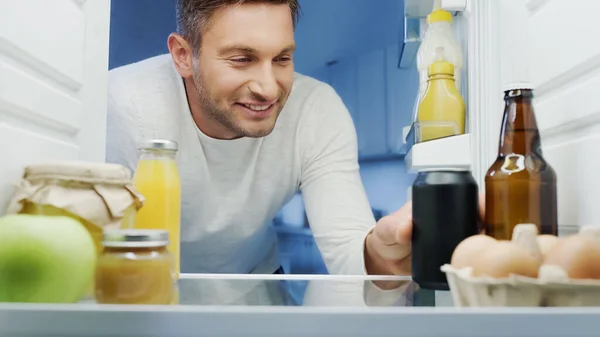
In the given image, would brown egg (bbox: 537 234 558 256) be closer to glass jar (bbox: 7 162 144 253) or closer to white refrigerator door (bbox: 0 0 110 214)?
glass jar (bbox: 7 162 144 253)

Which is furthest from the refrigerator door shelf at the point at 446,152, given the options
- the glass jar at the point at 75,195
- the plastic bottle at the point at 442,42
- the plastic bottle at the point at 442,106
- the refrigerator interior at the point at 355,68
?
the refrigerator interior at the point at 355,68

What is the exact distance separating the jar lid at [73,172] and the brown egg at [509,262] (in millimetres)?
409

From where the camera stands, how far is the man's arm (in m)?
1.35

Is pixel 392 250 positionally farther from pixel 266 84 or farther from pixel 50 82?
pixel 266 84

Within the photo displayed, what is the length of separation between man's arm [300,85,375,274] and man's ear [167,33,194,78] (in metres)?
0.36

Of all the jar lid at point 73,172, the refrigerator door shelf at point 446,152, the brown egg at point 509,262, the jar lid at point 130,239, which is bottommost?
the brown egg at point 509,262

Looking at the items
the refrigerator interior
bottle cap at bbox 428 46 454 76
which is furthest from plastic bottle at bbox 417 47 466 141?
the refrigerator interior

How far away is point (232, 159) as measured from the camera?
1.60 metres

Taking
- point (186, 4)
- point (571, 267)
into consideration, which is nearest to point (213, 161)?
point (186, 4)

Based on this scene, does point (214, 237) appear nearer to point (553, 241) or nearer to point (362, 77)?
point (362, 77)

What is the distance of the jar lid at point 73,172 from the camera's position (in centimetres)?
63

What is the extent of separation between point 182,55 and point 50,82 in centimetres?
90

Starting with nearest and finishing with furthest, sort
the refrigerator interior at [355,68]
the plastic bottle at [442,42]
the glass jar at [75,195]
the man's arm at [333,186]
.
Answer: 1. the glass jar at [75,195]
2. the plastic bottle at [442,42]
3. the man's arm at [333,186]
4. the refrigerator interior at [355,68]

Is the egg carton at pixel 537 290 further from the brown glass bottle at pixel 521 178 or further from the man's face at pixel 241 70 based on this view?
the man's face at pixel 241 70
